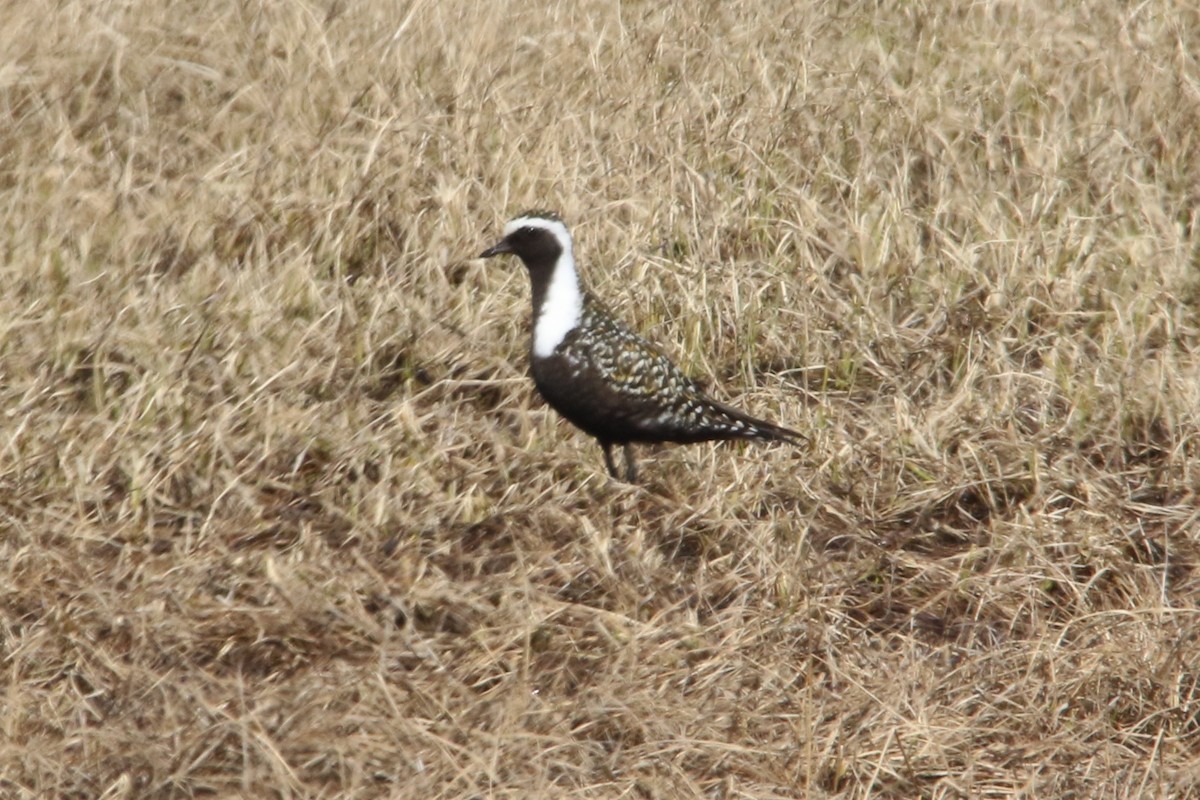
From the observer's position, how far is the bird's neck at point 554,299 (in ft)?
17.0

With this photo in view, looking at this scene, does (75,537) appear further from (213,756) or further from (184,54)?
(184,54)

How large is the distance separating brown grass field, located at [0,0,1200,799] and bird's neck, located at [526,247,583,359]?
404 mm

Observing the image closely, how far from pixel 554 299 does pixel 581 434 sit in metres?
0.54

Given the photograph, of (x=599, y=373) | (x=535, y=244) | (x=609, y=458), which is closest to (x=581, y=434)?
(x=609, y=458)

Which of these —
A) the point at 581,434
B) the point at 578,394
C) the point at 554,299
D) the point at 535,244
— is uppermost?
the point at 535,244

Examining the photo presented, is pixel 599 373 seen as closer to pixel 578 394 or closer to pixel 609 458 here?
pixel 578 394

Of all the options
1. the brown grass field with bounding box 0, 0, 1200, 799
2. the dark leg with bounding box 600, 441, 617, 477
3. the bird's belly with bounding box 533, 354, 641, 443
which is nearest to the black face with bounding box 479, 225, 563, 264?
the bird's belly with bounding box 533, 354, 641, 443

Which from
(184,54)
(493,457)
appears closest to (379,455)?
(493,457)

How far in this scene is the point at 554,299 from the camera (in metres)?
5.25

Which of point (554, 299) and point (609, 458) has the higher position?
point (554, 299)

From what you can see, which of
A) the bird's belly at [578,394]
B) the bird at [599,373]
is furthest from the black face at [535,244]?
the bird's belly at [578,394]

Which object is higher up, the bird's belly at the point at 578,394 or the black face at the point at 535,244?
the black face at the point at 535,244

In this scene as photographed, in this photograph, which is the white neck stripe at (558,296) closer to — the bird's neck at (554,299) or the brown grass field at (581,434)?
the bird's neck at (554,299)

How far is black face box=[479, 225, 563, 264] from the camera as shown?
526 centimetres
